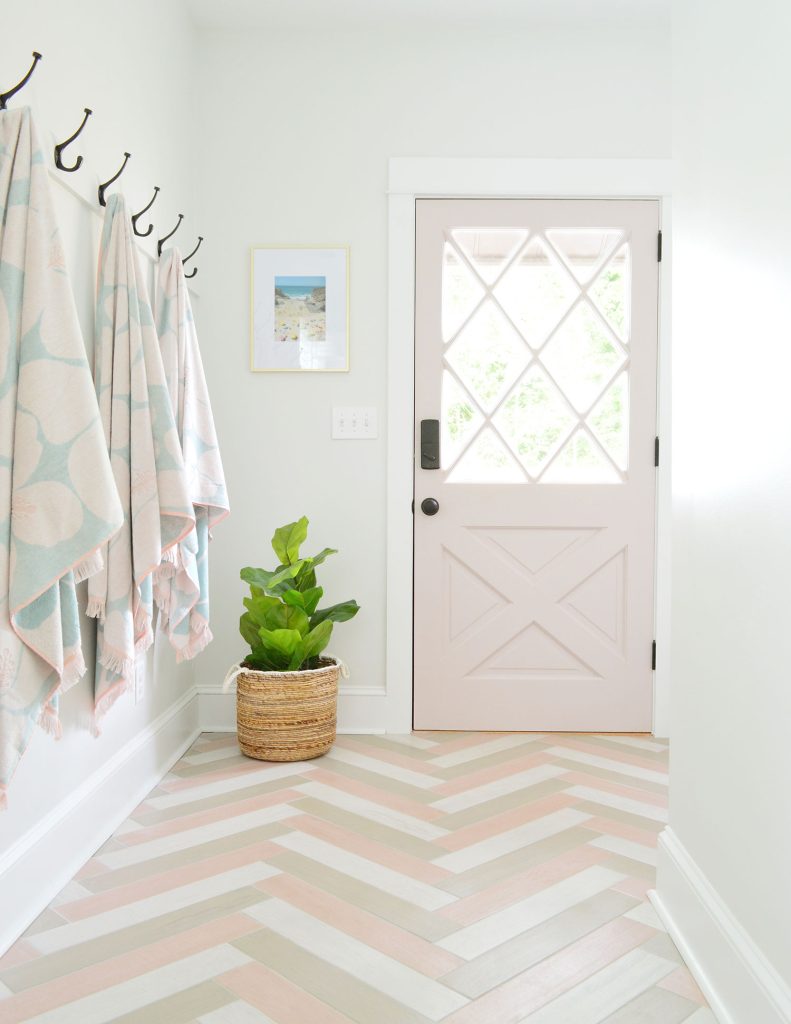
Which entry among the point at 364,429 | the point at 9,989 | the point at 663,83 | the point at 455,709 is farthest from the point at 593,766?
Answer: the point at 663,83

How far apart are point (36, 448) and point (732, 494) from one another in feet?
3.94

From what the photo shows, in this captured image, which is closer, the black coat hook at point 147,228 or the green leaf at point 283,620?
the black coat hook at point 147,228

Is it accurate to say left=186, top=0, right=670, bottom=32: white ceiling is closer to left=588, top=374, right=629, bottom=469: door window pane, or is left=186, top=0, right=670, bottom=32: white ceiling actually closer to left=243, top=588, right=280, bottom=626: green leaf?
left=588, top=374, right=629, bottom=469: door window pane

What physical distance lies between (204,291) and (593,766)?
2.10 m

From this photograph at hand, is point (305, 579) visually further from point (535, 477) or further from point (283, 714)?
point (535, 477)

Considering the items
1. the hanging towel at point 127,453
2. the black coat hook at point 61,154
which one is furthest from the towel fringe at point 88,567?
the black coat hook at point 61,154

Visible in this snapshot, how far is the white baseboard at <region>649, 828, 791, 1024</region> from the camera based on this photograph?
132 centimetres

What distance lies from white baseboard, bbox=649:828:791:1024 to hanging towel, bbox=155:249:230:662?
4.58ft

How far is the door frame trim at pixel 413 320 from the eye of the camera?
3.17m

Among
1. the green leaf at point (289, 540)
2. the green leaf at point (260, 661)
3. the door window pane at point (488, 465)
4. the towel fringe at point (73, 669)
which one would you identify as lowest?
the green leaf at point (260, 661)

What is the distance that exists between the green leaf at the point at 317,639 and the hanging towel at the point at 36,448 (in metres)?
1.32

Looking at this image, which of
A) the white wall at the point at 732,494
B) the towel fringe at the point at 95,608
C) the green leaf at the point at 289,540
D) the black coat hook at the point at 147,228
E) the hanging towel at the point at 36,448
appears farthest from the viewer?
the green leaf at the point at 289,540

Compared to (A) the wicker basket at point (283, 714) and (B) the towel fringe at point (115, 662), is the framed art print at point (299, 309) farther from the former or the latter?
(B) the towel fringe at point (115, 662)

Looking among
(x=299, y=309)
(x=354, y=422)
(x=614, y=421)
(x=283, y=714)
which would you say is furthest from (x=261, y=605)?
(x=614, y=421)
